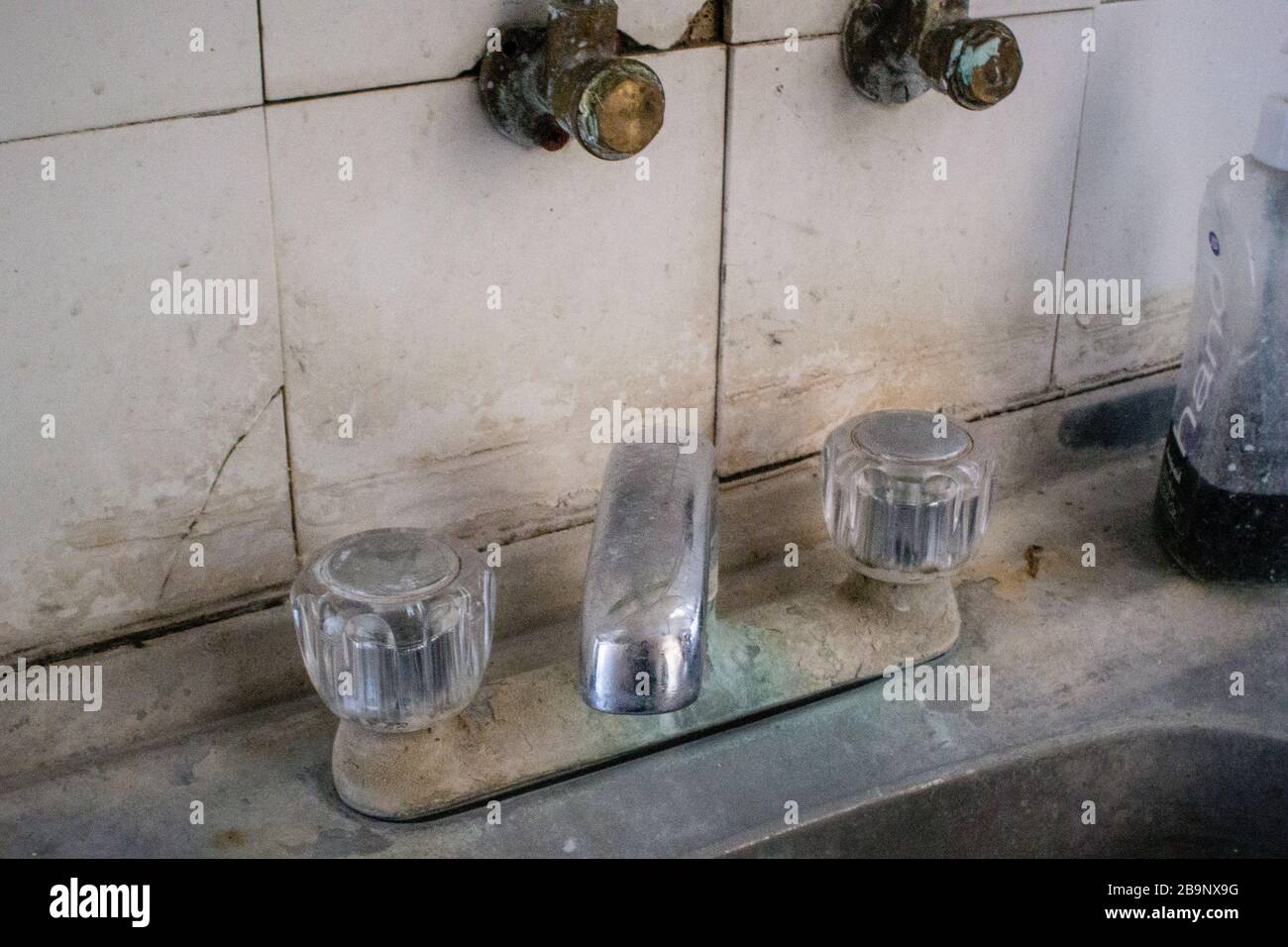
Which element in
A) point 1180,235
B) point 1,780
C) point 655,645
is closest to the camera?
point 655,645

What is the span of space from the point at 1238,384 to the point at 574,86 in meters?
0.46

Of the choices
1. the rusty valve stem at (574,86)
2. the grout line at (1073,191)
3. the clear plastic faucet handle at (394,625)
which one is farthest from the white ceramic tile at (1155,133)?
the clear plastic faucet handle at (394,625)

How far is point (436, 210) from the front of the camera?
0.77 meters

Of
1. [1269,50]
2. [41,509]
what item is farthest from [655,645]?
[1269,50]

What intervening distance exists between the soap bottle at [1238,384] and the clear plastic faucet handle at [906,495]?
0.57 ft

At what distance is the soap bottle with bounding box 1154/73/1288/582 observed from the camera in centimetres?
91

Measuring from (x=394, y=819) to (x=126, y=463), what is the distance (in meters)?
0.22

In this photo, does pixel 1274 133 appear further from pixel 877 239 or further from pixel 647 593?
pixel 647 593

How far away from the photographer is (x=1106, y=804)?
89 cm

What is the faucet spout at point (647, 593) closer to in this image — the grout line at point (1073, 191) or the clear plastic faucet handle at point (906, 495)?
the clear plastic faucet handle at point (906, 495)

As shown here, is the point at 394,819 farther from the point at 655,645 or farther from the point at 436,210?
the point at 436,210

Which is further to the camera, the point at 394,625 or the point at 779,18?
the point at 779,18

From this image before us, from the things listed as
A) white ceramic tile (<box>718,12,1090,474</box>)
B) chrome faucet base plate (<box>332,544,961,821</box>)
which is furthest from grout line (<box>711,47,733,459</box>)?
chrome faucet base plate (<box>332,544,961,821</box>)

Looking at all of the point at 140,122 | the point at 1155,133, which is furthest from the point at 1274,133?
the point at 140,122
